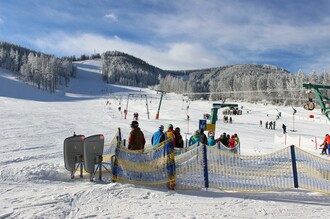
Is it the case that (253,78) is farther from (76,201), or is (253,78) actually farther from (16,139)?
(76,201)

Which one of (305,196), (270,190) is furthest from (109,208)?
(305,196)

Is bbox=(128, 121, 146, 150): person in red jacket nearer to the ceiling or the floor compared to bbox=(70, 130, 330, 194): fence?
A: nearer to the ceiling

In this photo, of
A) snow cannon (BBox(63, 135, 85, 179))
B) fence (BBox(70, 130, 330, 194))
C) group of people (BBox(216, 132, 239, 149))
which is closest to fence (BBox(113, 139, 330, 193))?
fence (BBox(70, 130, 330, 194))

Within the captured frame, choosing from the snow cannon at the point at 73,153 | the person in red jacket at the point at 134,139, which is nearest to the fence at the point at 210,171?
the person in red jacket at the point at 134,139

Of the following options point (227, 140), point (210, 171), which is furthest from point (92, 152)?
point (227, 140)

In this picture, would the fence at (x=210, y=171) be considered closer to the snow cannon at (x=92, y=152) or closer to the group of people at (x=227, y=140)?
the snow cannon at (x=92, y=152)

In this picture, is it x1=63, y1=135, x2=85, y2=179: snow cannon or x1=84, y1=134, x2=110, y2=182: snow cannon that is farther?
x1=63, y1=135, x2=85, y2=179: snow cannon

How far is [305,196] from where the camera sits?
7.48 m

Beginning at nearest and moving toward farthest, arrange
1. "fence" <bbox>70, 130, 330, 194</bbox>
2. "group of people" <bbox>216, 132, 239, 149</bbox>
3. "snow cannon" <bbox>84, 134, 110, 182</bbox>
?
"fence" <bbox>70, 130, 330, 194</bbox>, "snow cannon" <bbox>84, 134, 110, 182</bbox>, "group of people" <bbox>216, 132, 239, 149</bbox>

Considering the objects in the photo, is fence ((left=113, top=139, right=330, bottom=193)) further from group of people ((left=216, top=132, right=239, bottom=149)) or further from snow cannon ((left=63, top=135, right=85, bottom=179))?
group of people ((left=216, top=132, right=239, bottom=149))

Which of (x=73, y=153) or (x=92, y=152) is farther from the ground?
(x=92, y=152)

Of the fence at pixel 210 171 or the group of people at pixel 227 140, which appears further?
the group of people at pixel 227 140

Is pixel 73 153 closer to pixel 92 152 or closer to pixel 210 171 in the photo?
pixel 92 152

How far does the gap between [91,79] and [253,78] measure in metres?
105
